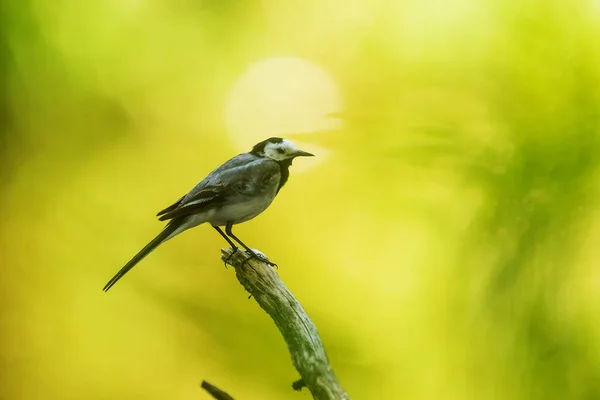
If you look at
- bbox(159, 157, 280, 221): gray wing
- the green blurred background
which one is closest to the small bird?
bbox(159, 157, 280, 221): gray wing

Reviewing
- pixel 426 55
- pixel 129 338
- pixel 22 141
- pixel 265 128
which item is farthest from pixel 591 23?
pixel 22 141

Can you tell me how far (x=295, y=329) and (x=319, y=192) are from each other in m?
0.61

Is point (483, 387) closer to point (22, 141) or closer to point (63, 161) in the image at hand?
point (63, 161)

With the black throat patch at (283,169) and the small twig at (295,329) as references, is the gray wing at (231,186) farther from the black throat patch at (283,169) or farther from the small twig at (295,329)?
the small twig at (295,329)

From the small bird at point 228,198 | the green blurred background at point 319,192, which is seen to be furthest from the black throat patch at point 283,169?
the green blurred background at point 319,192

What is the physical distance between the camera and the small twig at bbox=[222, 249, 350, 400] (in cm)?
118

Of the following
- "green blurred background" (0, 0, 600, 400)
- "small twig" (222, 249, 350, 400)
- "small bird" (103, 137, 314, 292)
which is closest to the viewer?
"small twig" (222, 249, 350, 400)

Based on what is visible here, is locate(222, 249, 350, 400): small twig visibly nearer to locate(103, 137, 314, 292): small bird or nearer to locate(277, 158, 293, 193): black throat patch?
locate(103, 137, 314, 292): small bird

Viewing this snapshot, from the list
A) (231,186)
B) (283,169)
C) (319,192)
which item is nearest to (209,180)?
(231,186)

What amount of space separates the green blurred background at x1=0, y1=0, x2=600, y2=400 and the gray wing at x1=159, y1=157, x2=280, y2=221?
305 mm

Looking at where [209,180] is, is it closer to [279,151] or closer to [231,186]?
[231,186]

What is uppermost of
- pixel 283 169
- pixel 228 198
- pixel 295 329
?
pixel 283 169

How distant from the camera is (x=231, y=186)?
1.47 meters

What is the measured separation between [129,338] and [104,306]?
0.13m
